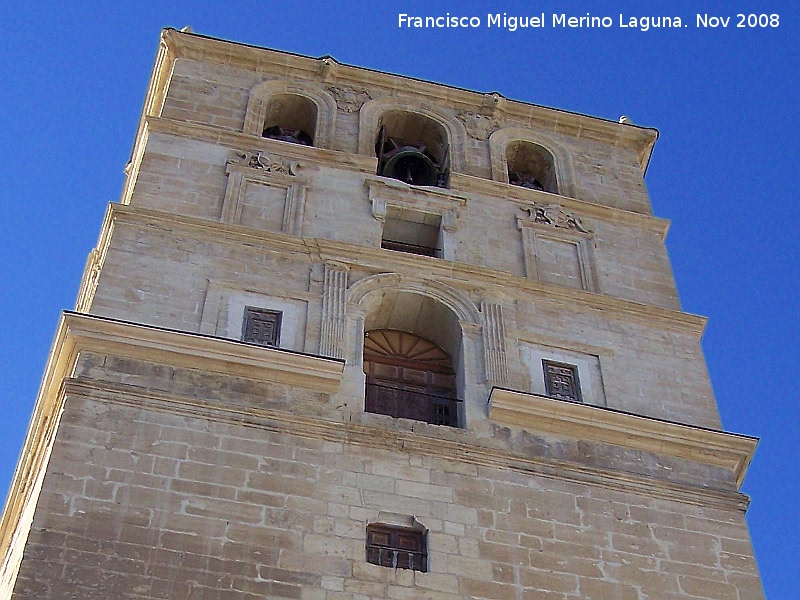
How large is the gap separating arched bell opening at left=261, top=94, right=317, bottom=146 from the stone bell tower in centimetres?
19

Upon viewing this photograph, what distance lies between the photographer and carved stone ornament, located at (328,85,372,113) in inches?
862

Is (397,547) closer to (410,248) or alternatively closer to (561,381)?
(561,381)

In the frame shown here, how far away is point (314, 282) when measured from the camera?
1692cm

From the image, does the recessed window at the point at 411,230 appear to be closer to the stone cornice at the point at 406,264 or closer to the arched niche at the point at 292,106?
the stone cornice at the point at 406,264

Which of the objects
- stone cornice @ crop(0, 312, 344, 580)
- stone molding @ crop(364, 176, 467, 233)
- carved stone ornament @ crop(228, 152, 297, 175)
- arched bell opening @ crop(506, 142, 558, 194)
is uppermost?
arched bell opening @ crop(506, 142, 558, 194)

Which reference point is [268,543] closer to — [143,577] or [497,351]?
[143,577]

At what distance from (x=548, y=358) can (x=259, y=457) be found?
4429 mm

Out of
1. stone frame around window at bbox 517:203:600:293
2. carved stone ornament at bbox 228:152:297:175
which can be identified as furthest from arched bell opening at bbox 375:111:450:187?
carved stone ornament at bbox 228:152:297:175

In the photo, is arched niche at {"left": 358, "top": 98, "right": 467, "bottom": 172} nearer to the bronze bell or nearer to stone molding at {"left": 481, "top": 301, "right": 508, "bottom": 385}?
the bronze bell

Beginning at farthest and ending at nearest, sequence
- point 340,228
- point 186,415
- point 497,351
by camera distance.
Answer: point 340,228 < point 497,351 < point 186,415

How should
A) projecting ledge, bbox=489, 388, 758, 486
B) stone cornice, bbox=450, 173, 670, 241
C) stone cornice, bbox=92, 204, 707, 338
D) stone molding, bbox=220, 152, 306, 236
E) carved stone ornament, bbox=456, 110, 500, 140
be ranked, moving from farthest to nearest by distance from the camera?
carved stone ornament, bbox=456, 110, 500, 140
stone cornice, bbox=450, 173, 670, 241
stone molding, bbox=220, 152, 306, 236
stone cornice, bbox=92, 204, 707, 338
projecting ledge, bbox=489, 388, 758, 486

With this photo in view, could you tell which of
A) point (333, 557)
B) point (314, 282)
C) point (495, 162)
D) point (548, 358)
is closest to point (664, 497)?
point (548, 358)

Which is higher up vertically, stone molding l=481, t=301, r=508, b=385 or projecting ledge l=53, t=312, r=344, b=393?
stone molding l=481, t=301, r=508, b=385

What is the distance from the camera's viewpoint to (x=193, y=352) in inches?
591
